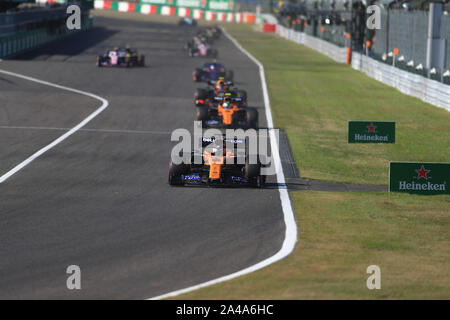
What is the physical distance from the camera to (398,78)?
47.1 metres

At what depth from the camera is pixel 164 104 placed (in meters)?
37.3

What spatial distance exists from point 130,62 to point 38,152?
102 ft

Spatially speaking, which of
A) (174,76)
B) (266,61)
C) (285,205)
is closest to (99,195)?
(285,205)

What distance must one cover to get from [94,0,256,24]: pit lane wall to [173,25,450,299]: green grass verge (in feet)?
350

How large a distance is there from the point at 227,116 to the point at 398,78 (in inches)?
729

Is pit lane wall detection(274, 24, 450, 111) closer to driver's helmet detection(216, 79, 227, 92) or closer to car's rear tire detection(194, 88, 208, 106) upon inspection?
driver's helmet detection(216, 79, 227, 92)

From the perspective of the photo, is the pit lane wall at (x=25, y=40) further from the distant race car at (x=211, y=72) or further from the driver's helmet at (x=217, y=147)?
the driver's helmet at (x=217, y=147)

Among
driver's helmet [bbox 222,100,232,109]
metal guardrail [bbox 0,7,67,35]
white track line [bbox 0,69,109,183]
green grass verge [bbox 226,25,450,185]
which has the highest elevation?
metal guardrail [bbox 0,7,67,35]

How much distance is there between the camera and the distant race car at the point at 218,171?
65.7 ft

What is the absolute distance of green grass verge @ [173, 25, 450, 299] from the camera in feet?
40.9

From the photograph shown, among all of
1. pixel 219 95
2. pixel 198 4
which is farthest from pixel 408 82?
pixel 198 4

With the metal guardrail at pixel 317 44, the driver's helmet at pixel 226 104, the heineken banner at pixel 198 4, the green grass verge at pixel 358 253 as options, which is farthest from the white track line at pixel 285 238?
the heineken banner at pixel 198 4

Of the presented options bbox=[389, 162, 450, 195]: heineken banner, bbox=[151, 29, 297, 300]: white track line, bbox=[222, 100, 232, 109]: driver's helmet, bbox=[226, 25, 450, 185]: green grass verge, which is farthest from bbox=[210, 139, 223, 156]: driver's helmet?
bbox=[222, 100, 232, 109]: driver's helmet

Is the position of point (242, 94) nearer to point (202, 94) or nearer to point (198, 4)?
point (202, 94)
